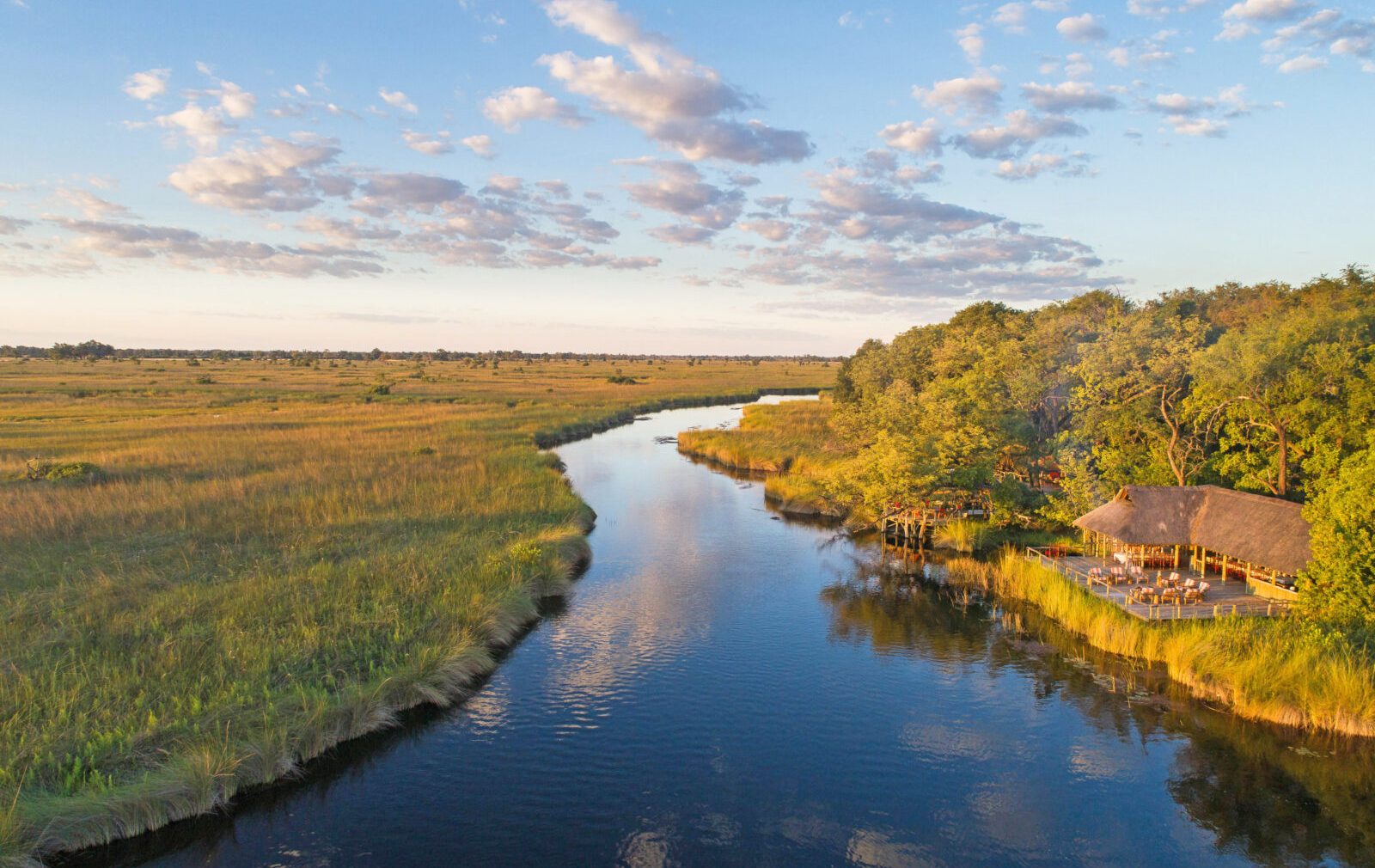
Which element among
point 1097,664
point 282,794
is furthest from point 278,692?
point 1097,664

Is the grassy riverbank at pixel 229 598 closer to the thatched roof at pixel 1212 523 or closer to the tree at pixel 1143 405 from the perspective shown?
the thatched roof at pixel 1212 523

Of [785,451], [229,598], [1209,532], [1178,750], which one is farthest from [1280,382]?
[229,598]

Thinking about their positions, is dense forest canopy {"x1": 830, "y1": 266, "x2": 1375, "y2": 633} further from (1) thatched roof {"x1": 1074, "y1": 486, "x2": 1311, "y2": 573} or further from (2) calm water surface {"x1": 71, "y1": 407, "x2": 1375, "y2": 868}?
(2) calm water surface {"x1": 71, "y1": 407, "x2": 1375, "y2": 868}

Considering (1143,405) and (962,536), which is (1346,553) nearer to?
(1143,405)

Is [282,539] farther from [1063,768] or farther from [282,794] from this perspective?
[1063,768]

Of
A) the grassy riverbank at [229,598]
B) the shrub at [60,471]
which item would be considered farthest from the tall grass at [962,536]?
the shrub at [60,471]
